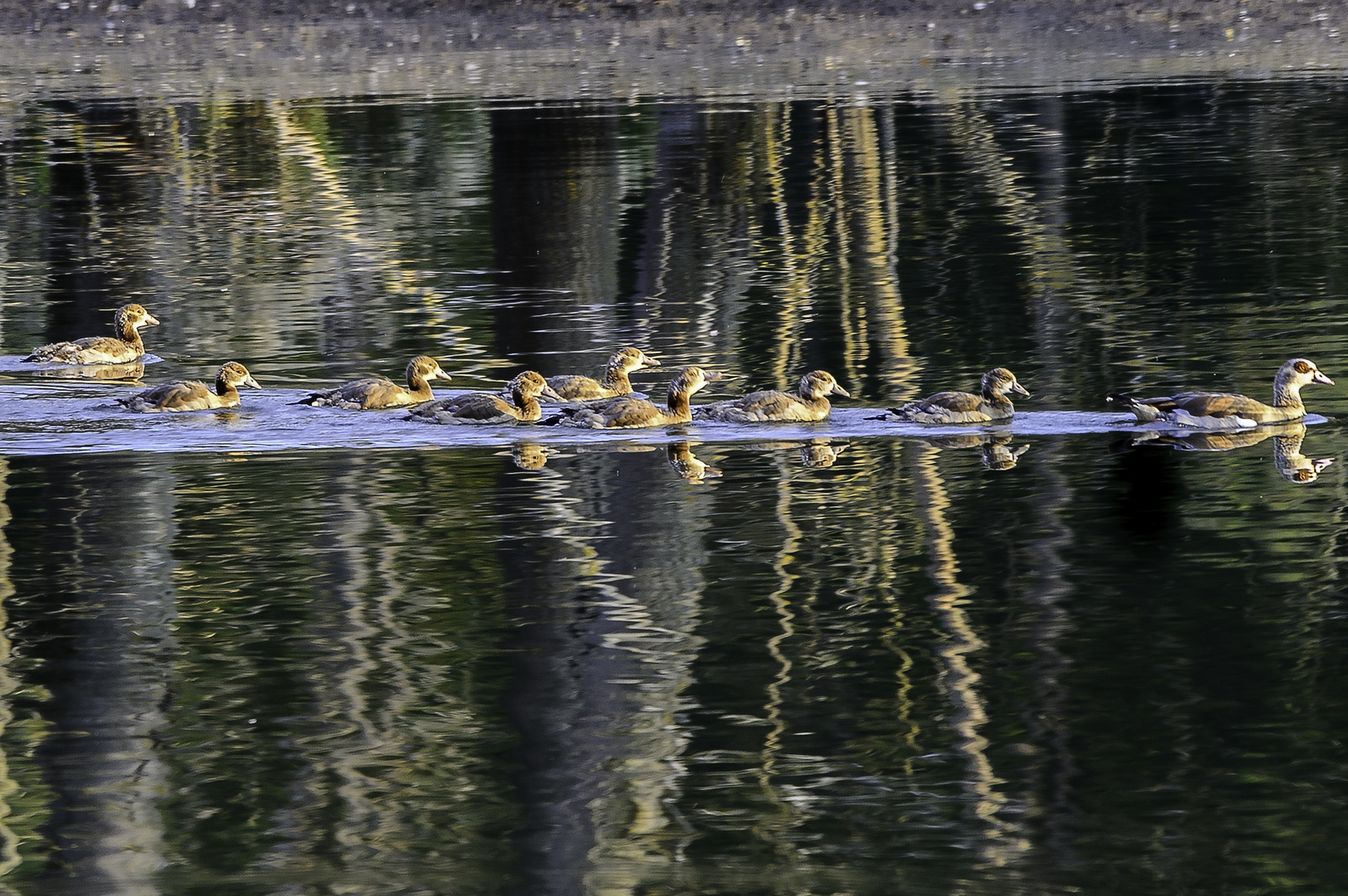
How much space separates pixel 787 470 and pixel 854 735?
15.1 ft

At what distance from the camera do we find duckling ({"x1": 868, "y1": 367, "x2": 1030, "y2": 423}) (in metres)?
13.1

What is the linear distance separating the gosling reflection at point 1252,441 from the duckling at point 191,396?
5.99 metres

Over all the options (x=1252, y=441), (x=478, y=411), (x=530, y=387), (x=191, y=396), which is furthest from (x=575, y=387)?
(x=1252, y=441)

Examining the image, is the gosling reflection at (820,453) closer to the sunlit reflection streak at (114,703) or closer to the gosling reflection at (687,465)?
the gosling reflection at (687,465)

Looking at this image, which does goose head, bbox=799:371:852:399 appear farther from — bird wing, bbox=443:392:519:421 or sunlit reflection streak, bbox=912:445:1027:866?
sunlit reflection streak, bbox=912:445:1027:866

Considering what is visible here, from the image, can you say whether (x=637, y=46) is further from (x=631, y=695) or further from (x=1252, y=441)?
(x=631, y=695)

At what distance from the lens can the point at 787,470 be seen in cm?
1223

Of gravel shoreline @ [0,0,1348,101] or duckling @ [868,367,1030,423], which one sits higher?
gravel shoreline @ [0,0,1348,101]

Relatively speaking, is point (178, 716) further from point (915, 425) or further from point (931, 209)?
point (931, 209)

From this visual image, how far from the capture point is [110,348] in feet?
54.0

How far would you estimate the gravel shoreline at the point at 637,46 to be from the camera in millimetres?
37625

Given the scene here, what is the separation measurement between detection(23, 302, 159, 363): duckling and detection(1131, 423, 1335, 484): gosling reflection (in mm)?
7892

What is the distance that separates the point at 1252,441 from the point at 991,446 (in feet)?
5.01

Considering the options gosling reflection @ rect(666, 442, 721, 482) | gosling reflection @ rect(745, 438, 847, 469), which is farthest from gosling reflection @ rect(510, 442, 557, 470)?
gosling reflection @ rect(745, 438, 847, 469)
